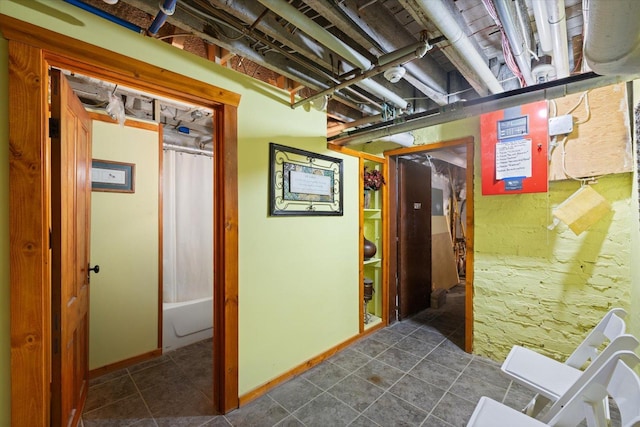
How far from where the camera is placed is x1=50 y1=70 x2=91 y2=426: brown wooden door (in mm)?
1250

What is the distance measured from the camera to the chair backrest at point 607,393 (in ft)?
3.00

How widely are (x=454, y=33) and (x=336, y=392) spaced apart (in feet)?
7.70

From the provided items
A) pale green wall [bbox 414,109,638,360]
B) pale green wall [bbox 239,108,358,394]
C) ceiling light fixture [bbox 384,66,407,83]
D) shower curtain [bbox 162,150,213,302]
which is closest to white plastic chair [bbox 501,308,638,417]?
pale green wall [bbox 414,109,638,360]

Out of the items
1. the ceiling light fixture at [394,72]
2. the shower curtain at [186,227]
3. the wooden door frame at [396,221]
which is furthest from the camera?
the shower curtain at [186,227]

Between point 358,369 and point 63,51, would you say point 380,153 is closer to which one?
point 358,369

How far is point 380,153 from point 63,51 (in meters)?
2.74

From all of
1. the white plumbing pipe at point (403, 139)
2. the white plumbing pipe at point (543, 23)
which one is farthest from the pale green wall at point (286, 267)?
the white plumbing pipe at point (543, 23)

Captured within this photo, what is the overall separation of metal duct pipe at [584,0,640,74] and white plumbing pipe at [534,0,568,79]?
0.34m

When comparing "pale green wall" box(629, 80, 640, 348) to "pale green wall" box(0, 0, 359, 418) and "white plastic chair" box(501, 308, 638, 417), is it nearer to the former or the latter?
"white plastic chair" box(501, 308, 638, 417)

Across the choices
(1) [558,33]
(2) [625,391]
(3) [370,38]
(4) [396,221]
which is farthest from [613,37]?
(4) [396,221]

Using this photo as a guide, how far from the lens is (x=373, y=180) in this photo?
9.96 feet

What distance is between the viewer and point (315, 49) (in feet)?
5.66

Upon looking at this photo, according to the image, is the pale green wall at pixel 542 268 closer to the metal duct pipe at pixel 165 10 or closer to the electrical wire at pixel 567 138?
the electrical wire at pixel 567 138

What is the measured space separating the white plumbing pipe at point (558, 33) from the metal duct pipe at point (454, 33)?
33cm
